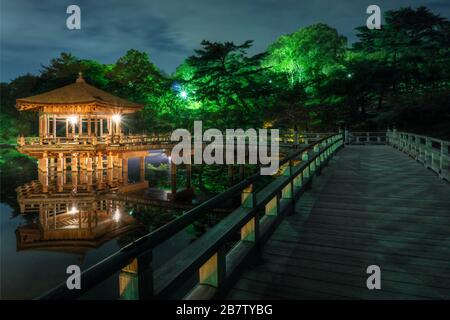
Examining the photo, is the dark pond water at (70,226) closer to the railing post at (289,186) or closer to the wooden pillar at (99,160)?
the wooden pillar at (99,160)

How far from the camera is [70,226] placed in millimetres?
16484

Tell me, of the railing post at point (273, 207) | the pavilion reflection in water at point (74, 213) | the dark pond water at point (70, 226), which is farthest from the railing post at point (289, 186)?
the pavilion reflection in water at point (74, 213)

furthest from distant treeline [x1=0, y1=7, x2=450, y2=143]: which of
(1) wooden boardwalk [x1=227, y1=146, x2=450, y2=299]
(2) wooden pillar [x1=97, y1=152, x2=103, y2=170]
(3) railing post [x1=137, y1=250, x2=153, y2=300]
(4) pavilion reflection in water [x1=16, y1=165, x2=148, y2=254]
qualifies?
(3) railing post [x1=137, y1=250, x2=153, y2=300]

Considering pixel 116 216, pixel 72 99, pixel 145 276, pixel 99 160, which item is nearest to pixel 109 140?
pixel 99 160

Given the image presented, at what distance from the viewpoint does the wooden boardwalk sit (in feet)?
10.9

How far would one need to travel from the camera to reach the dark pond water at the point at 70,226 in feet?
38.5

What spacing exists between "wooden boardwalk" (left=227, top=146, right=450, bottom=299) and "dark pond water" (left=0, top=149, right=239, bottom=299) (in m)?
8.11

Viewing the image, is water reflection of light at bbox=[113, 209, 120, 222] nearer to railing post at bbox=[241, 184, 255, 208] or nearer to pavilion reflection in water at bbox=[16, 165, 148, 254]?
pavilion reflection in water at bbox=[16, 165, 148, 254]

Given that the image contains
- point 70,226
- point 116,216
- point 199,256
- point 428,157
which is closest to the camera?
point 199,256

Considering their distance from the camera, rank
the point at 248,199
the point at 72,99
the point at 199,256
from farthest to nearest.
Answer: the point at 72,99, the point at 248,199, the point at 199,256

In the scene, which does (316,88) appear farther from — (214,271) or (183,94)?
(214,271)

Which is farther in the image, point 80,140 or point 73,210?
point 80,140

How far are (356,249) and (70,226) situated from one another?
1611 cm

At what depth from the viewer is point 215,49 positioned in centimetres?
3591
